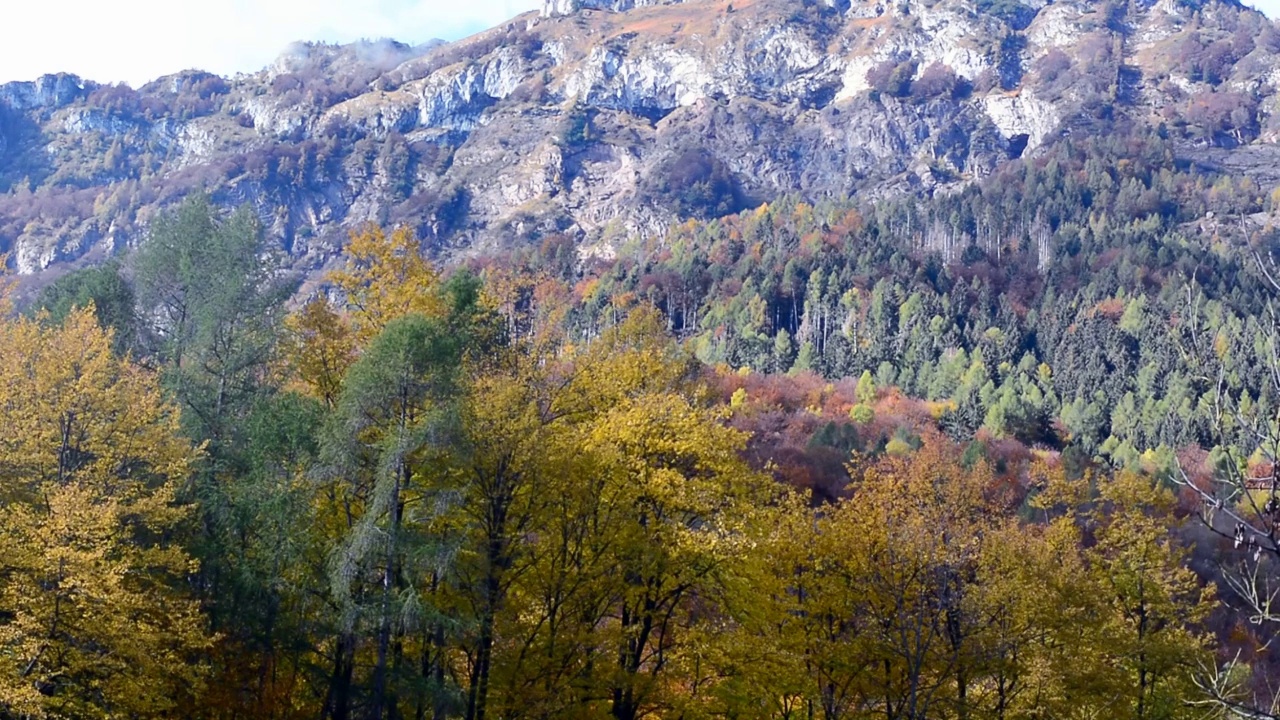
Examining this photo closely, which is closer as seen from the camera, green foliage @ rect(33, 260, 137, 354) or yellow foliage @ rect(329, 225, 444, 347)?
yellow foliage @ rect(329, 225, 444, 347)

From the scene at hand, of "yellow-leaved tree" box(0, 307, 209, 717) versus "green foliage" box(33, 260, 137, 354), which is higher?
"green foliage" box(33, 260, 137, 354)

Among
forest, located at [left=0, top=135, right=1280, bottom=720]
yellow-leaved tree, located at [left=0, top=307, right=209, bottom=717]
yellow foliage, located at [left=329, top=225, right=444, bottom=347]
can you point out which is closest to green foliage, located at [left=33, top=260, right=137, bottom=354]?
forest, located at [left=0, top=135, right=1280, bottom=720]

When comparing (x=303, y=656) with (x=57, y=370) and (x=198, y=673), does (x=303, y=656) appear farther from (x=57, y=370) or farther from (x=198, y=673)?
(x=57, y=370)

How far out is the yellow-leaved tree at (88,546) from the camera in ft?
69.7

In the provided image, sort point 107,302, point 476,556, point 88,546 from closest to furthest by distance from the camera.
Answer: point 88,546
point 476,556
point 107,302

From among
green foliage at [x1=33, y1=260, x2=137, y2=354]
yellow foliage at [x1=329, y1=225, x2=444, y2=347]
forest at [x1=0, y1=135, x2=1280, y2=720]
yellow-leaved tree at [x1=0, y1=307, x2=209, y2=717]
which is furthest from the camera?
green foliage at [x1=33, y1=260, x2=137, y2=354]

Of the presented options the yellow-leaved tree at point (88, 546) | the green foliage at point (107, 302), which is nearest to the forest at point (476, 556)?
the yellow-leaved tree at point (88, 546)

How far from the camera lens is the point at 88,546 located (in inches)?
869

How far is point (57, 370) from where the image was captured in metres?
26.4

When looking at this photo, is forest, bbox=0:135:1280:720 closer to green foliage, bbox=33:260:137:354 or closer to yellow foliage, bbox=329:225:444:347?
yellow foliage, bbox=329:225:444:347

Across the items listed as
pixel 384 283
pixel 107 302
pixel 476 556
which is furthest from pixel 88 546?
pixel 107 302

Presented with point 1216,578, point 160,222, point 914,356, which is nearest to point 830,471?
point 1216,578

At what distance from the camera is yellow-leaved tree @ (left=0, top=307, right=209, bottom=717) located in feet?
69.7

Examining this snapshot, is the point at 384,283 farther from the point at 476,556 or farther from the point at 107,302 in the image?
the point at 107,302
